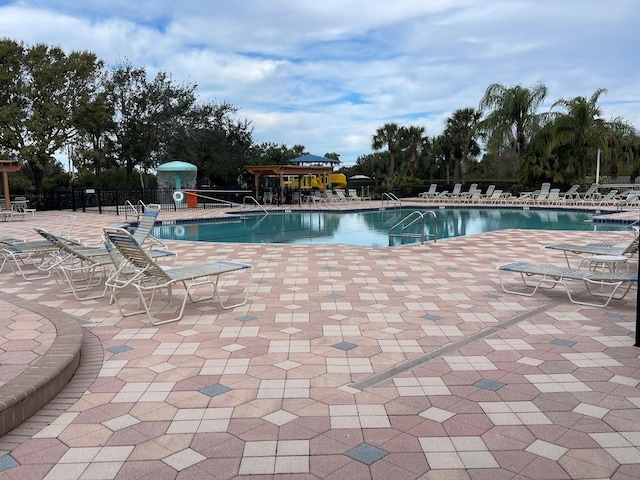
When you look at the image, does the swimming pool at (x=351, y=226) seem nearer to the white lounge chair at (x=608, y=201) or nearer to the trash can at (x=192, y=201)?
the white lounge chair at (x=608, y=201)

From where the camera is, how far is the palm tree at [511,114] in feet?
93.9

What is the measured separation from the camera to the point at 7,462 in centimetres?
238

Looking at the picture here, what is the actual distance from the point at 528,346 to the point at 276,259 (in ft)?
16.0

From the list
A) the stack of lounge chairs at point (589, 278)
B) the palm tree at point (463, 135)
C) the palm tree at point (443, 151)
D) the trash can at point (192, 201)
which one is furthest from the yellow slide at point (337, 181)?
the stack of lounge chairs at point (589, 278)

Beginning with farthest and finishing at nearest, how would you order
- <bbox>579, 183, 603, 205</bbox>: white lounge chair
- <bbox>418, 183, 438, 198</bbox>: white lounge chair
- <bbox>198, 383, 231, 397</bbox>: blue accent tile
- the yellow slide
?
the yellow slide → <bbox>418, 183, 438, 198</bbox>: white lounge chair → <bbox>579, 183, 603, 205</bbox>: white lounge chair → <bbox>198, 383, 231, 397</bbox>: blue accent tile

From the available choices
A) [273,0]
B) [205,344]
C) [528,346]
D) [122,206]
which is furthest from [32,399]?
[122,206]

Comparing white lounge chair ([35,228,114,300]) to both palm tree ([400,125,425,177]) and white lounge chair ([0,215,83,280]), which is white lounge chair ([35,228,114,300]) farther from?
palm tree ([400,125,425,177])

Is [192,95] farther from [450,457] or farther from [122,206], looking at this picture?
[450,457]

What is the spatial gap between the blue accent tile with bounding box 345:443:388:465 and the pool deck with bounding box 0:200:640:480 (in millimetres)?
11

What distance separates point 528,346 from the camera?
3.92 m

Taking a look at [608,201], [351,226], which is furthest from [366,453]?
[608,201]

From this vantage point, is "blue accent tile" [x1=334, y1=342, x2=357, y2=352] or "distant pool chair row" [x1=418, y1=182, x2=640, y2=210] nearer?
"blue accent tile" [x1=334, y1=342, x2=357, y2=352]

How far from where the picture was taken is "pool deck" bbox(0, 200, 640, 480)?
2.36 m

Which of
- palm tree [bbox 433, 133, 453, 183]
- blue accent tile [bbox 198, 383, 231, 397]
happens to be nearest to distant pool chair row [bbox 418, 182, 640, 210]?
palm tree [bbox 433, 133, 453, 183]
